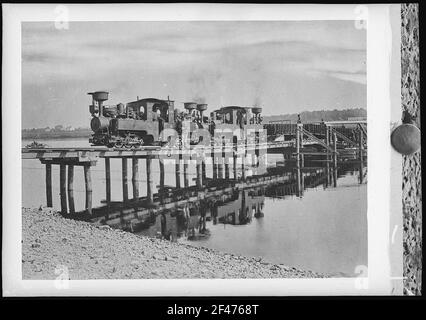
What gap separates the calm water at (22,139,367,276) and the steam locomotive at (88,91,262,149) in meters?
0.05

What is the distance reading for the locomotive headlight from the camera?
1.03 metres

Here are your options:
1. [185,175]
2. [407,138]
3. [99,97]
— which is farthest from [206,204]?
[407,138]

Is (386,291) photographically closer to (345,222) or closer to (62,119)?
(345,222)

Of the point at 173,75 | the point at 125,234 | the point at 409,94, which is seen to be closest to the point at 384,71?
the point at 409,94

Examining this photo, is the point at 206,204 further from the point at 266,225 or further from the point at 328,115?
the point at 328,115

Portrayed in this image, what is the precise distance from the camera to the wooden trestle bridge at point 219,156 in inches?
40.8

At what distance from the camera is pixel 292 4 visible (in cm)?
103

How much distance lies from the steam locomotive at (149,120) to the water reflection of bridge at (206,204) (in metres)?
0.10

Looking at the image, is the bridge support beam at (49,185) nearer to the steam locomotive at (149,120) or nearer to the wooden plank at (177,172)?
the steam locomotive at (149,120)

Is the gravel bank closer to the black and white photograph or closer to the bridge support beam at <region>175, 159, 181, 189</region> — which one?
the black and white photograph

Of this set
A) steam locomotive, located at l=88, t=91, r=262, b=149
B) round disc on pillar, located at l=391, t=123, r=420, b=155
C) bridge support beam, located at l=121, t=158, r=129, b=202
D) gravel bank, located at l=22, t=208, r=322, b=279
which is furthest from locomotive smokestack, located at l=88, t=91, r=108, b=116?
round disc on pillar, located at l=391, t=123, r=420, b=155

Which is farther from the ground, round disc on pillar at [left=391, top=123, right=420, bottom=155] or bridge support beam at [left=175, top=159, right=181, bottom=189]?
round disc on pillar at [left=391, top=123, right=420, bottom=155]

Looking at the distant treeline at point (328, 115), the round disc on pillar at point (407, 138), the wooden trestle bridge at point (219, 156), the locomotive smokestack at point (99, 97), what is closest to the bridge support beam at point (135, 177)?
the wooden trestle bridge at point (219, 156)
